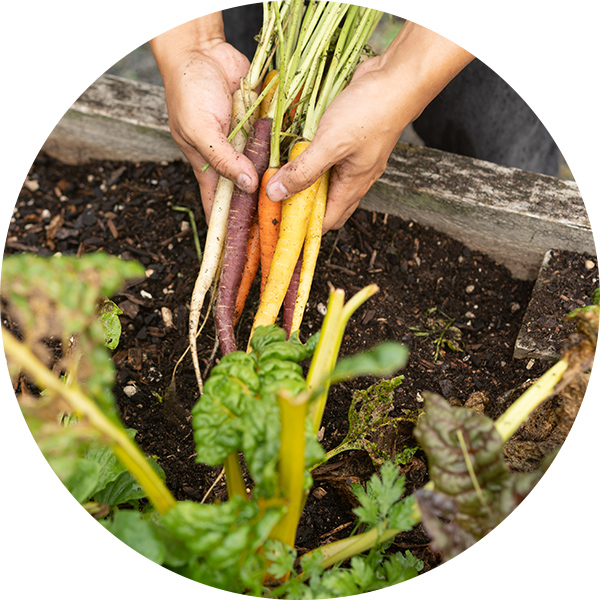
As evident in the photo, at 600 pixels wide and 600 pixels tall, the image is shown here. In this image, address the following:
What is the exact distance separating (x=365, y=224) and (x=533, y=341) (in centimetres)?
83

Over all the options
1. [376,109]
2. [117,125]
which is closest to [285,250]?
[376,109]

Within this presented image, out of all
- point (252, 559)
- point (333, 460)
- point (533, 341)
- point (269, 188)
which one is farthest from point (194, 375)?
point (533, 341)

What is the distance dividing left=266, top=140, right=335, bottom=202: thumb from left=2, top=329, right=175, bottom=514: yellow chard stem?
0.93 m

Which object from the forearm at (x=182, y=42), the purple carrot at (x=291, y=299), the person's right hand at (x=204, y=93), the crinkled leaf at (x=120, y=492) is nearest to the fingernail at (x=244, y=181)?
the person's right hand at (x=204, y=93)

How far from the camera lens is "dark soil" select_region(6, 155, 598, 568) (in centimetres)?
A: 157

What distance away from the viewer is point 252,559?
0.97 meters

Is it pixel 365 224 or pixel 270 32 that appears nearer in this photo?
pixel 270 32

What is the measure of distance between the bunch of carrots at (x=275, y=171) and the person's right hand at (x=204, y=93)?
0.09 metres

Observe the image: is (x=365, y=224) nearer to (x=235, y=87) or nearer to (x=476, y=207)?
(x=476, y=207)

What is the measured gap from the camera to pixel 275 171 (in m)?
1.70

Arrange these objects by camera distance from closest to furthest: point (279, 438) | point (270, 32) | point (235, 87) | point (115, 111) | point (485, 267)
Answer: point (279, 438)
point (270, 32)
point (235, 87)
point (485, 267)
point (115, 111)

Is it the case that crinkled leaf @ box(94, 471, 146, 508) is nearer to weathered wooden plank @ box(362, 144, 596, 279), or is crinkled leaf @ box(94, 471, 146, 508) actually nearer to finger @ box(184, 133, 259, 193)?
finger @ box(184, 133, 259, 193)

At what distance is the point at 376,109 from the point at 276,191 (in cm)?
41

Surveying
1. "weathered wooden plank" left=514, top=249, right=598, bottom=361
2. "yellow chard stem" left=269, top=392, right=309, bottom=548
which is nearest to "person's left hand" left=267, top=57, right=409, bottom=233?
"weathered wooden plank" left=514, top=249, right=598, bottom=361
